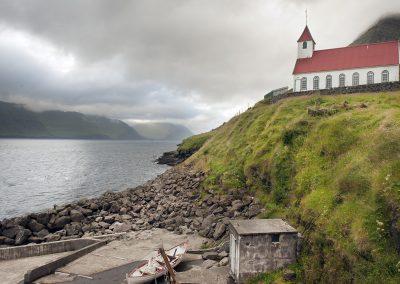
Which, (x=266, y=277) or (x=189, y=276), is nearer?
(x=266, y=277)

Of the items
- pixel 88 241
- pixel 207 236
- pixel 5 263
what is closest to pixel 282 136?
pixel 207 236

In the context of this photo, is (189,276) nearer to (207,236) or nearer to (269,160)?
(207,236)

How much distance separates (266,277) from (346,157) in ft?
36.5

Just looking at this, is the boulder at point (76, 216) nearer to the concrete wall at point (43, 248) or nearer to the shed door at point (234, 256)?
the concrete wall at point (43, 248)

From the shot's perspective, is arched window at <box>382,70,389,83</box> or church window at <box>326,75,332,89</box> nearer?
arched window at <box>382,70,389,83</box>

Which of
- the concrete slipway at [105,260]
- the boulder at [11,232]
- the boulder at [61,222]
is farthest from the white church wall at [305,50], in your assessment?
the boulder at [11,232]

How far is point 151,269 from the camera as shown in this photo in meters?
24.3

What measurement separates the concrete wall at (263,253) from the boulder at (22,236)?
25009mm

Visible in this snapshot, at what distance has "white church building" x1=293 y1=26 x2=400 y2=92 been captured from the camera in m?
54.0

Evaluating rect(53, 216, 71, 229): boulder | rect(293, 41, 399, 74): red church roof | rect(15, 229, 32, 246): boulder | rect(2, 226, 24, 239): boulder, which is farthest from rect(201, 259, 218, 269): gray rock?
rect(293, 41, 399, 74): red church roof

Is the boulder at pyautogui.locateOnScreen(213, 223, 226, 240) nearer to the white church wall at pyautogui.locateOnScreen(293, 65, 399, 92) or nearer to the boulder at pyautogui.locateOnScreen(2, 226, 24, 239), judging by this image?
the boulder at pyautogui.locateOnScreen(2, 226, 24, 239)

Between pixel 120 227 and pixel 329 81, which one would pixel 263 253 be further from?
pixel 329 81

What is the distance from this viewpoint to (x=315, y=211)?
74.1 ft

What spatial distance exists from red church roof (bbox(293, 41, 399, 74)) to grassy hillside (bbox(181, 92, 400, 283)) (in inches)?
521
